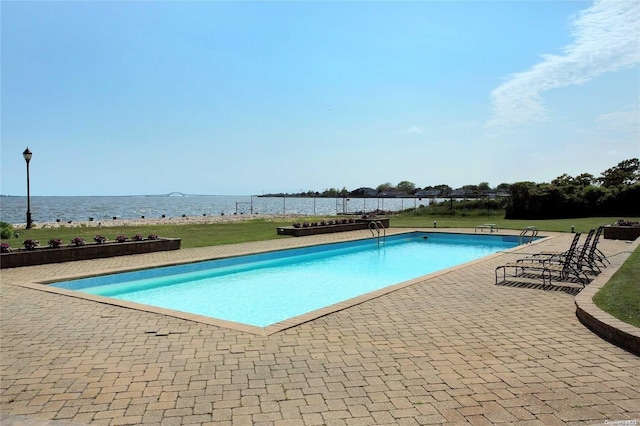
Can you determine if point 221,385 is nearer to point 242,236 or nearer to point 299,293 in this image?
point 299,293

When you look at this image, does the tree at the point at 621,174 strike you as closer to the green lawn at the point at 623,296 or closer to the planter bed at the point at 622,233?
the planter bed at the point at 622,233

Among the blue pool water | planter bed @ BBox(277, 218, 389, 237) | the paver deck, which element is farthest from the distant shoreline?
the paver deck

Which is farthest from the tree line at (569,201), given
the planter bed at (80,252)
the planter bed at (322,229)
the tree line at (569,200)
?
the planter bed at (80,252)

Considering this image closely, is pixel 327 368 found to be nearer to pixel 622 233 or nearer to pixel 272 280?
pixel 272 280

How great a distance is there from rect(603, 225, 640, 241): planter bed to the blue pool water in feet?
15.7

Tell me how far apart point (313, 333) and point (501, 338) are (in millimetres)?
2170

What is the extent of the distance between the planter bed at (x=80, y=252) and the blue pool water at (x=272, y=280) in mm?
2530

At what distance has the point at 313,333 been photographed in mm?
5105

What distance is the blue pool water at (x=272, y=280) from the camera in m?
8.35

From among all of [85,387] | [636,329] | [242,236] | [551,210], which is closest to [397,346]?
[636,329]

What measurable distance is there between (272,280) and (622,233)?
13.8 meters

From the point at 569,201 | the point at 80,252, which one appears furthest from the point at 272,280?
the point at 569,201

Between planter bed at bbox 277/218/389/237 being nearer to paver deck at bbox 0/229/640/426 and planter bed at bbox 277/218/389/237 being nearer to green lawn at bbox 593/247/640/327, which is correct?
paver deck at bbox 0/229/640/426

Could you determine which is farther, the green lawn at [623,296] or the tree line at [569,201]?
the tree line at [569,201]
